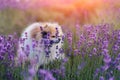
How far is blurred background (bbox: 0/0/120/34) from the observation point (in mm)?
6500

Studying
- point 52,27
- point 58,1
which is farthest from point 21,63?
point 58,1

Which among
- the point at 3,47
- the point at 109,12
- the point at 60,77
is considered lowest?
the point at 60,77

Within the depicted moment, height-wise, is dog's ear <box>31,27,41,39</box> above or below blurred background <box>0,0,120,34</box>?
below

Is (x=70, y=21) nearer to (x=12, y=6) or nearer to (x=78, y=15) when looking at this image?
(x=78, y=15)

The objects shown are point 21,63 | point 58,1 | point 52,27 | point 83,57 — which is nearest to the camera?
point 21,63

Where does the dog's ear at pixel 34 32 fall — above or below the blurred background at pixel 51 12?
below

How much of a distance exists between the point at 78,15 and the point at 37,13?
0.76 metres

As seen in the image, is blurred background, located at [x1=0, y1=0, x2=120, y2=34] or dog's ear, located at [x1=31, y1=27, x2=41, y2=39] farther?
blurred background, located at [x1=0, y1=0, x2=120, y2=34]

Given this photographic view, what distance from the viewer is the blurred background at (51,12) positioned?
21.3 ft

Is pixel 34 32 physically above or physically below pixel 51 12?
below

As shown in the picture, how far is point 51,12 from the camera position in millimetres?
7016

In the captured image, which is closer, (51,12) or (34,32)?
(34,32)

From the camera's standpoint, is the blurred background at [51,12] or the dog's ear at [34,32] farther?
the blurred background at [51,12]

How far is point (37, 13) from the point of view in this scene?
22.4 ft
